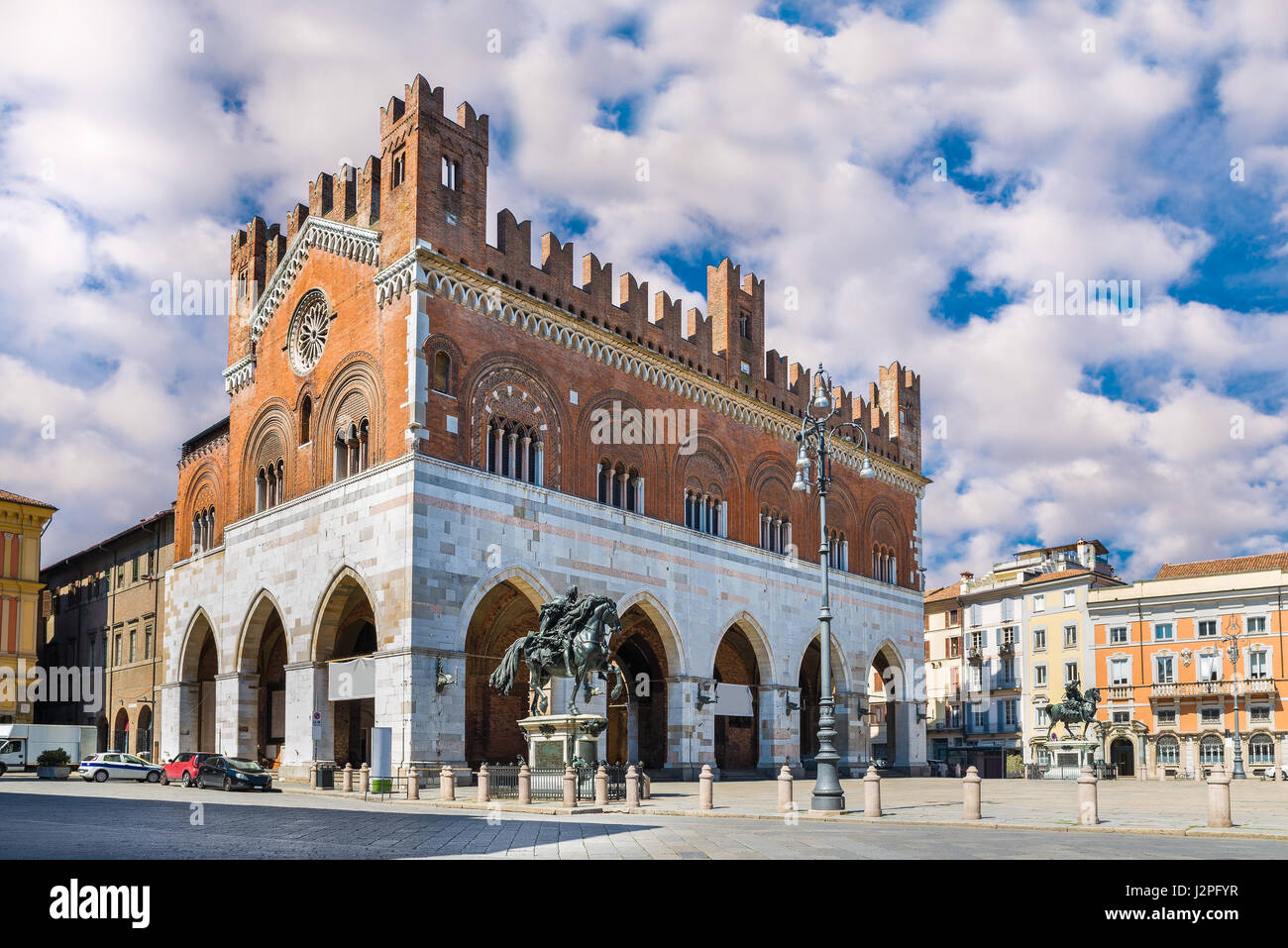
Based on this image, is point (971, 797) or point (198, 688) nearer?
point (971, 797)

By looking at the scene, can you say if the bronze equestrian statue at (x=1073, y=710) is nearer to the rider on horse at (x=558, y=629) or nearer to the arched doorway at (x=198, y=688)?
the rider on horse at (x=558, y=629)

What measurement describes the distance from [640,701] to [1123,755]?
1252 inches

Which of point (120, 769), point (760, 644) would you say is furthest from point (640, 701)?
point (120, 769)

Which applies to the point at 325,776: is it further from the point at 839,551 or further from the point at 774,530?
the point at 839,551

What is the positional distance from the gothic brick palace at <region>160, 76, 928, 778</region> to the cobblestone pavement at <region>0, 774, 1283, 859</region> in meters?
9.49

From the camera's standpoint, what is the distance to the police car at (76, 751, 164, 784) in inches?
1415

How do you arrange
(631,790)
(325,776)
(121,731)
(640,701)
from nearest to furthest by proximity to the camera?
(631,790) < (325,776) < (640,701) < (121,731)

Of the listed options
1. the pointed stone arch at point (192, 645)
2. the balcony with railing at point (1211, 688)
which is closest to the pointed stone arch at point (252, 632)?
the pointed stone arch at point (192, 645)

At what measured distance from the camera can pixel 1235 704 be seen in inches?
2019

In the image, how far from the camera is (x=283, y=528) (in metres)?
34.1

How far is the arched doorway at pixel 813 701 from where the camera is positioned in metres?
44.4

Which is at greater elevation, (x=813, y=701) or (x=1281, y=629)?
(x=1281, y=629)
